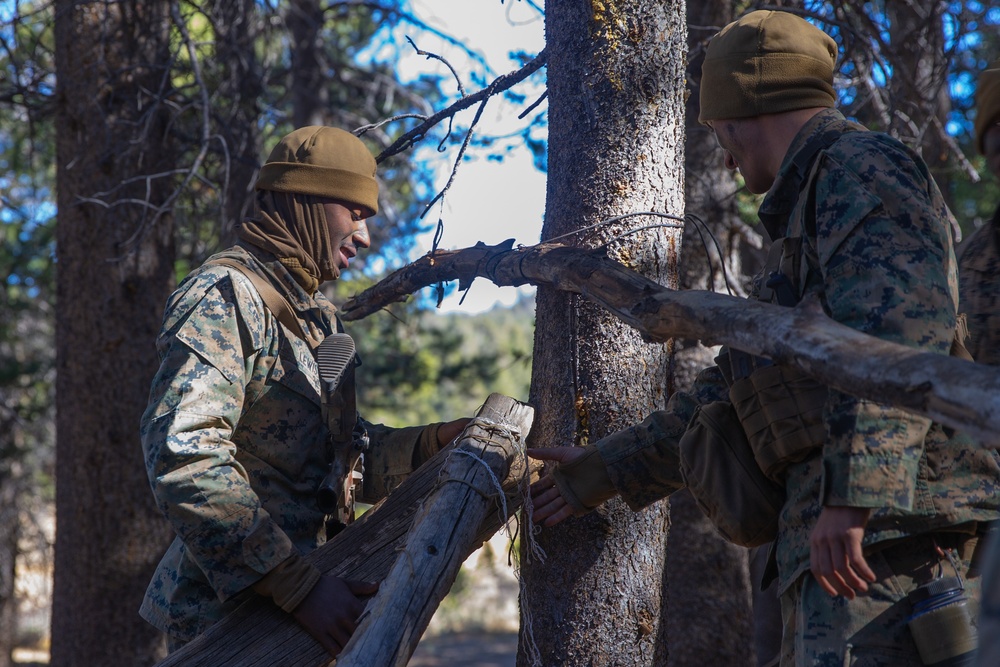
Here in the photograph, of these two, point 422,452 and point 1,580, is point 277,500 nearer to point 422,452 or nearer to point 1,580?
point 422,452

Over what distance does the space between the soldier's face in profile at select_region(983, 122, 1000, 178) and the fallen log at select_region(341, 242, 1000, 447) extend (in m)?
1.30

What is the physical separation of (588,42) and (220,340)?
67.6 inches

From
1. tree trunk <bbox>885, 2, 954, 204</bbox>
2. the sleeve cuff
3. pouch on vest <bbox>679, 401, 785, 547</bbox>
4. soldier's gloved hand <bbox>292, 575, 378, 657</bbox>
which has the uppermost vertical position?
tree trunk <bbox>885, 2, 954, 204</bbox>

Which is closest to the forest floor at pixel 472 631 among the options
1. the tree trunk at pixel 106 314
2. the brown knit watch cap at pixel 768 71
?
the tree trunk at pixel 106 314

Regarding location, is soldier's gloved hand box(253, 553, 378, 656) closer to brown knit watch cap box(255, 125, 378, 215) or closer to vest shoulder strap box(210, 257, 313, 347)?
vest shoulder strap box(210, 257, 313, 347)

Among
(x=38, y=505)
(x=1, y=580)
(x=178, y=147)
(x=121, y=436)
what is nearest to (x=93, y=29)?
(x=178, y=147)

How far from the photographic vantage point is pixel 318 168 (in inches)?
132

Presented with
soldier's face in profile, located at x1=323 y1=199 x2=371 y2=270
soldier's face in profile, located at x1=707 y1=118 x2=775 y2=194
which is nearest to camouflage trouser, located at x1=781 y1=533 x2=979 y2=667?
soldier's face in profile, located at x1=707 y1=118 x2=775 y2=194

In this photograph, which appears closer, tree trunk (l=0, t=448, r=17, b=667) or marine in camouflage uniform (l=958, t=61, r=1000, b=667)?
marine in camouflage uniform (l=958, t=61, r=1000, b=667)

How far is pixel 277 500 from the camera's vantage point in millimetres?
3094

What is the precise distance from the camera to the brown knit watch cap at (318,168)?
A: 3344 millimetres

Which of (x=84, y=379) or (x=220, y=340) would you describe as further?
(x=84, y=379)

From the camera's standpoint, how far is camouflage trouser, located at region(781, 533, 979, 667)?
7.16ft

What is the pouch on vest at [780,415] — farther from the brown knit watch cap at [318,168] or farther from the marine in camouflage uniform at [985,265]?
the brown knit watch cap at [318,168]
